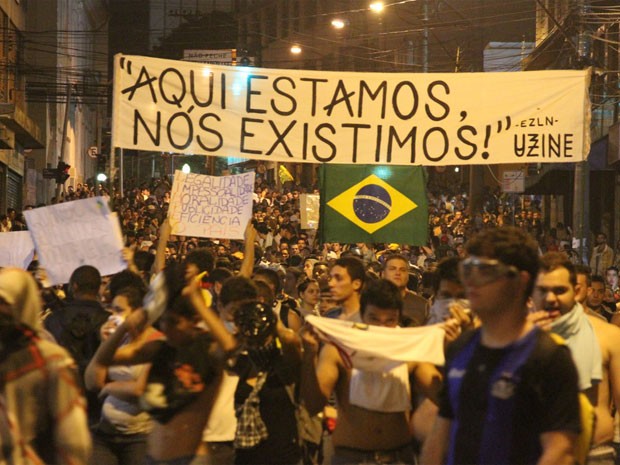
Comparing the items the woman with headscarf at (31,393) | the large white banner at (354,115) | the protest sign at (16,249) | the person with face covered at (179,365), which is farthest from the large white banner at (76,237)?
the woman with headscarf at (31,393)

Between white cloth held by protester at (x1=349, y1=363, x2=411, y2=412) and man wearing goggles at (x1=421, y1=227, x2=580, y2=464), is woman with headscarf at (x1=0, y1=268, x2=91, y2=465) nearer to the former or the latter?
man wearing goggles at (x1=421, y1=227, x2=580, y2=464)

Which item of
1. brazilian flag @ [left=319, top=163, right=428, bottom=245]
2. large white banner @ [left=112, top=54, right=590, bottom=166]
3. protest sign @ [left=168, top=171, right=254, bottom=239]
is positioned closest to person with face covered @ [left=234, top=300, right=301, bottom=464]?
brazilian flag @ [left=319, top=163, right=428, bottom=245]

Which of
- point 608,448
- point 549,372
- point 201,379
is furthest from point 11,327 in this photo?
point 608,448

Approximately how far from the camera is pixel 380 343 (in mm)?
5945

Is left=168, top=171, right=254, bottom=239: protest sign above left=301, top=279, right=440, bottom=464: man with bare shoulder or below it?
above

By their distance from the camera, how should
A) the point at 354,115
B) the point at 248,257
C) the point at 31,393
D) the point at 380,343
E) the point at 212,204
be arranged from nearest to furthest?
the point at 31,393 < the point at 380,343 < the point at 248,257 < the point at 354,115 < the point at 212,204

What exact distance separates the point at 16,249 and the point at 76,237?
189 centimetres

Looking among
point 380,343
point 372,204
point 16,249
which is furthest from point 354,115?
point 380,343

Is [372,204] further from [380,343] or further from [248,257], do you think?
[380,343]

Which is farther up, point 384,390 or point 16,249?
point 16,249

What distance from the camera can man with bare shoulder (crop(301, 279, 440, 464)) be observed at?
614 centimetres

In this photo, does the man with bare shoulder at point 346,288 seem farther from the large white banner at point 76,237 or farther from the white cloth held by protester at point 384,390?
the large white banner at point 76,237

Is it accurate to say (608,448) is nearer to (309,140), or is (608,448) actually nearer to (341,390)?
(341,390)

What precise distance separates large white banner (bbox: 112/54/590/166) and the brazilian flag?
47cm
